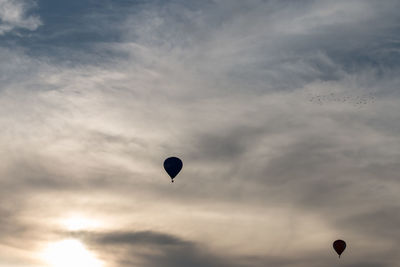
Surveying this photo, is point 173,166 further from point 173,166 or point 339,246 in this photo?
point 339,246

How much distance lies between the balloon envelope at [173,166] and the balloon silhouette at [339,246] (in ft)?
140

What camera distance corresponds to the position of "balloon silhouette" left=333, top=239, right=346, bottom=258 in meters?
139

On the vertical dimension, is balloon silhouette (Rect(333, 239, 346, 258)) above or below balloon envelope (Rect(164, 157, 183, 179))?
below

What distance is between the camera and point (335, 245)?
141375mm

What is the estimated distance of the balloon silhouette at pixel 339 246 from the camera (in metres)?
139

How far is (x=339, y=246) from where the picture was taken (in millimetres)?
140500

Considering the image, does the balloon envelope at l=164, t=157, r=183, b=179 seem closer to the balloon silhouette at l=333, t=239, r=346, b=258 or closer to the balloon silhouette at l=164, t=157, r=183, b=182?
the balloon silhouette at l=164, t=157, r=183, b=182

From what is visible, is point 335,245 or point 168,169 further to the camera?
point 335,245

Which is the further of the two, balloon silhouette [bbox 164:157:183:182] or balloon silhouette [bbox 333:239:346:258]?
balloon silhouette [bbox 333:239:346:258]

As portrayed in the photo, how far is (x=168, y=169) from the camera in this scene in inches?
4754

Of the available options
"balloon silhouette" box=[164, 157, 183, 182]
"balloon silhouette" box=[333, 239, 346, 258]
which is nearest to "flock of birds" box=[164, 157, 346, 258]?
"balloon silhouette" box=[164, 157, 183, 182]

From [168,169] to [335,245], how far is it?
149 ft

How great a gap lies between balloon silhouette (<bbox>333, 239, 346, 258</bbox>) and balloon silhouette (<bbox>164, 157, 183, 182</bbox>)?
4273cm

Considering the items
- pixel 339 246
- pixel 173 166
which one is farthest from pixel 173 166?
pixel 339 246
